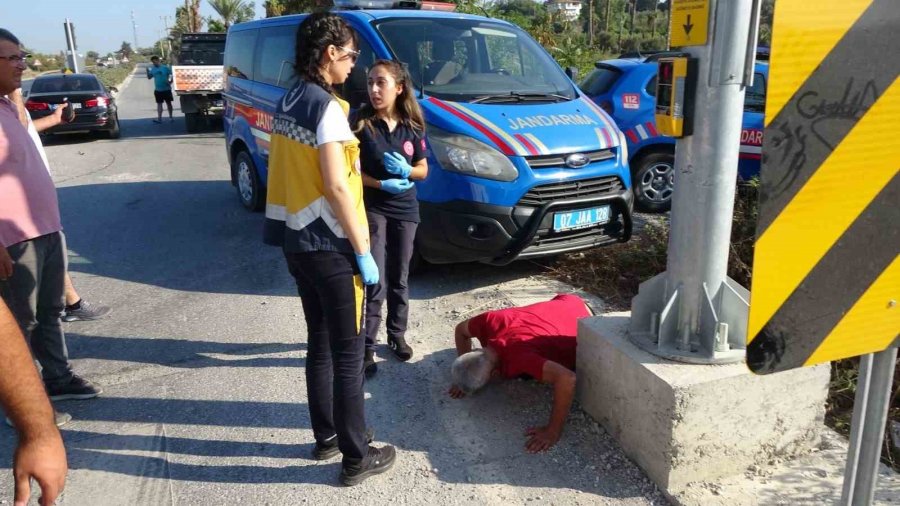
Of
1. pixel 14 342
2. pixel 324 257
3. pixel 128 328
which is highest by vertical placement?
pixel 14 342

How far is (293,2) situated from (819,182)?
89.4ft

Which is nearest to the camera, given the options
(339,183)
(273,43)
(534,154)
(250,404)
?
(339,183)

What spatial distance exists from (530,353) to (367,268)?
1056 millimetres

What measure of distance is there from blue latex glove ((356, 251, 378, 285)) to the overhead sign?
149 centimetres

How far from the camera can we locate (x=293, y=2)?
2603 centimetres

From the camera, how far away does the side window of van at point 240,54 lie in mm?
7355

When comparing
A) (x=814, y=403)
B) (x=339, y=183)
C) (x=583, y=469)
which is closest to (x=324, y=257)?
(x=339, y=183)

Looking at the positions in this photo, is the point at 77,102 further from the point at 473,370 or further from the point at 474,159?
the point at 473,370

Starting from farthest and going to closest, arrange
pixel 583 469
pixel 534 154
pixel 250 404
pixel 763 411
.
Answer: pixel 534 154
pixel 250 404
pixel 583 469
pixel 763 411

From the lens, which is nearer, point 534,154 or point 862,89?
point 862,89

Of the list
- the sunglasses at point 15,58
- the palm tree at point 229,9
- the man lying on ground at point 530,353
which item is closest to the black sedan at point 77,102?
the sunglasses at point 15,58

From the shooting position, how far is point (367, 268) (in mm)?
2719

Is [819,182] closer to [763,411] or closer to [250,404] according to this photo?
[763,411]

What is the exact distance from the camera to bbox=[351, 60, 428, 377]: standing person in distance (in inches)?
146
